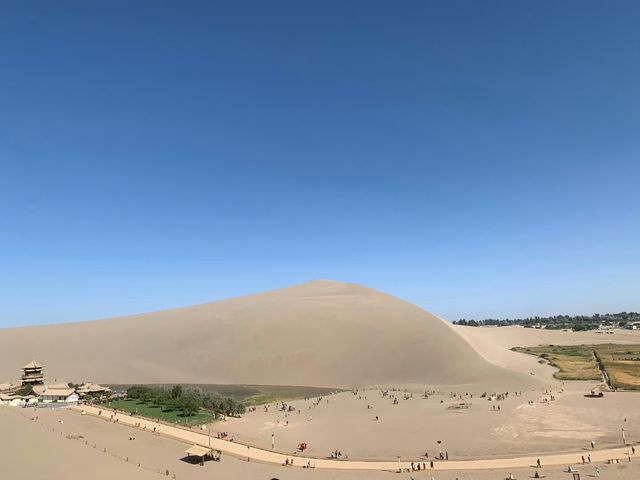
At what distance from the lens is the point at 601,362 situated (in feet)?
237

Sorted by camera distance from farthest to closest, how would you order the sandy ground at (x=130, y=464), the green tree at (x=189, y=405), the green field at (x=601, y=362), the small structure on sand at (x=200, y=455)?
1. the green field at (x=601, y=362)
2. the green tree at (x=189, y=405)
3. the small structure on sand at (x=200, y=455)
4. the sandy ground at (x=130, y=464)

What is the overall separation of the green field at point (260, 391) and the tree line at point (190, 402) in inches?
151

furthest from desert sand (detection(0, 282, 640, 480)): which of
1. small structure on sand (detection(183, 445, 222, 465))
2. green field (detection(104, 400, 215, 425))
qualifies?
green field (detection(104, 400, 215, 425))

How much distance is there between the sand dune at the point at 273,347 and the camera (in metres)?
69.9

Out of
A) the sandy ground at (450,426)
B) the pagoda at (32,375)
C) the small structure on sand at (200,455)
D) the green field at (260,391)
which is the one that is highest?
the pagoda at (32,375)

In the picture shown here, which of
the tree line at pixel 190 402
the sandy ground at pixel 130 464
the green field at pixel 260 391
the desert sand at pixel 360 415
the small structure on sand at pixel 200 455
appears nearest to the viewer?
the sandy ground at pixel 130 464

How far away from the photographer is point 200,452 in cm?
2864

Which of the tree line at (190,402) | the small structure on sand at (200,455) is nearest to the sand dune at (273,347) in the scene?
the tree line at (190,402)

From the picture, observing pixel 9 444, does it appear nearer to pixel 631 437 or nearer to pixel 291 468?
pixel 291 468

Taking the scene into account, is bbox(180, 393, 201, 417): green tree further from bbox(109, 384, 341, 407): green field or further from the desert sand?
bbox(109, 384, 341, 407): green field

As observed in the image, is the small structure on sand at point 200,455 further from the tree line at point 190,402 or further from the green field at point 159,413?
the tree line at point 190,402

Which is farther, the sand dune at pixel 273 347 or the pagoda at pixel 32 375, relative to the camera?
the sand dune at pixel 273 347

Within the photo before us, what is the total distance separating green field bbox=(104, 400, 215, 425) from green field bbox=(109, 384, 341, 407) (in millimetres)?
7106

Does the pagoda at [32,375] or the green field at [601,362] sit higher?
the pagoda at [32,375]
